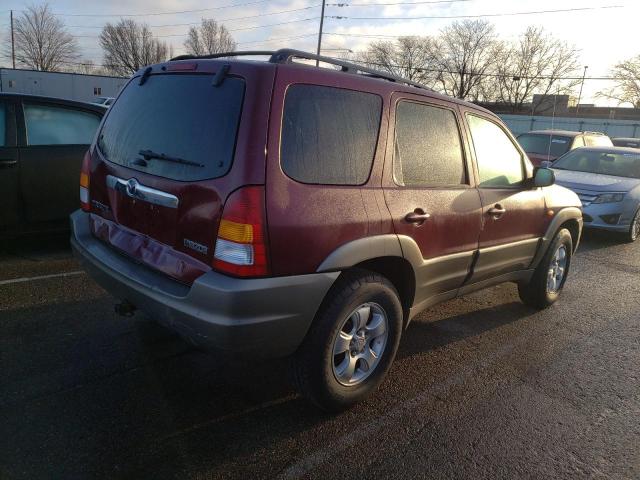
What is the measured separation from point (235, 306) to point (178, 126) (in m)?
1.02

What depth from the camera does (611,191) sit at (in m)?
7.87

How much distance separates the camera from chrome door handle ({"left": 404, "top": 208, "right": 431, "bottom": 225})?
289 cm

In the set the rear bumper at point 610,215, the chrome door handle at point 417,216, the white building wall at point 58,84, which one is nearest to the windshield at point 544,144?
the rear bumper at point 610,215

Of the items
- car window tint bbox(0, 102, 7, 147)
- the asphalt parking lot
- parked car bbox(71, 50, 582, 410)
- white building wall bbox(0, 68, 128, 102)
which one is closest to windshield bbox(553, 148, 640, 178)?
the asphalt parking lot

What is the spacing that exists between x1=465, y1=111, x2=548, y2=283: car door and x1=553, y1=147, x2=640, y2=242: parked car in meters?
4.32

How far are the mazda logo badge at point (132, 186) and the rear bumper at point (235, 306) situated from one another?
409 mm

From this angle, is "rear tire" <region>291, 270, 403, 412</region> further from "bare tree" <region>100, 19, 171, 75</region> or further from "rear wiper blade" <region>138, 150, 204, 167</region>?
"bare tree" <region>100, 19, 171, 75</region>

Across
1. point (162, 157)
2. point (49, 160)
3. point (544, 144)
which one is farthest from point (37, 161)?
point (544, 144)

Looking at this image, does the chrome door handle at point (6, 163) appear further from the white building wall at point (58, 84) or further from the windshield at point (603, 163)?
the white building wall at point (58, 84)

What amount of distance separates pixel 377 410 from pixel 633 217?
23.0 ft

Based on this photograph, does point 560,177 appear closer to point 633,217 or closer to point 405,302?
point 633,217

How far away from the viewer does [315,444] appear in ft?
8.37

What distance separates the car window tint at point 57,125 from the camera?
5.01m

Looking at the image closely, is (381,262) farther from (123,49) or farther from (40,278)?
(123,49)
